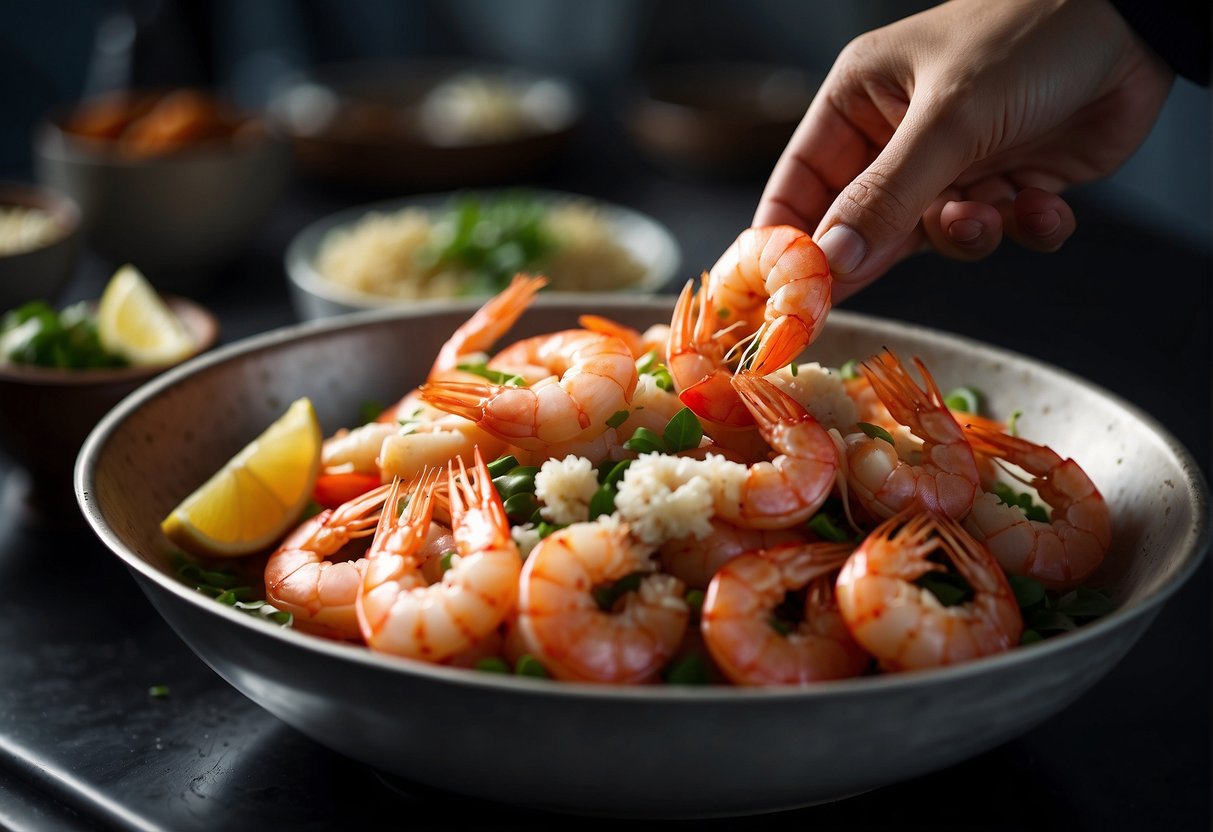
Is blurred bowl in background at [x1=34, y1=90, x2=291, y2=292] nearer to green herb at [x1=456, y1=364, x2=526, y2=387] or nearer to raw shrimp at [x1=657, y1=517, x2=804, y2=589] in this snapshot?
green herb at [x1=456, y1=364, x2=526, y2=387]

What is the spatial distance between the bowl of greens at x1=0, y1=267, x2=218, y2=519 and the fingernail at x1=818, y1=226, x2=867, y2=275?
936 millimetres

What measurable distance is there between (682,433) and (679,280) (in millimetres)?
1451

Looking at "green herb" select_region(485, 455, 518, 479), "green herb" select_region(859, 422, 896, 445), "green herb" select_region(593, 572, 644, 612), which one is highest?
"green herb" select_region(859, 422, 896, 445)

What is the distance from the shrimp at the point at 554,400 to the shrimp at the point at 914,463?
24cm

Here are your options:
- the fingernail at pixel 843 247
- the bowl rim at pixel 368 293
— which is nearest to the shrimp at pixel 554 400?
the fingernail at pixel 843 247

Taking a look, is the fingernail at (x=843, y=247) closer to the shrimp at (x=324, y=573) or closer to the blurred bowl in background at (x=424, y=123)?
the shrimp at (x=324, y=573)

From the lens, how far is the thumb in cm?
118

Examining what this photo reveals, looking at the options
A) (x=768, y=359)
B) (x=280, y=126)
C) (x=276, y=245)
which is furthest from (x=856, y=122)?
(x=280, y=126)

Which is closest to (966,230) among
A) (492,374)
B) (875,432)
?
(875,432)

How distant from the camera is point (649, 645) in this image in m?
0.94

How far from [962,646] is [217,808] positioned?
68 centimetres

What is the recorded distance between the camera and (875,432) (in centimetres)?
120

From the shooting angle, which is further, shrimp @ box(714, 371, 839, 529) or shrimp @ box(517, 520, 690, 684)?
shrimp @ box(714, 371, 839, 529)

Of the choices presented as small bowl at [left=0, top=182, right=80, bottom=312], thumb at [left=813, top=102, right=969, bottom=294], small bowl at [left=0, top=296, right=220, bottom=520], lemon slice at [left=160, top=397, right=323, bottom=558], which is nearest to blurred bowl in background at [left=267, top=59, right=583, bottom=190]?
small bowl at [left=0, top=182, right=80, bottom=312]
